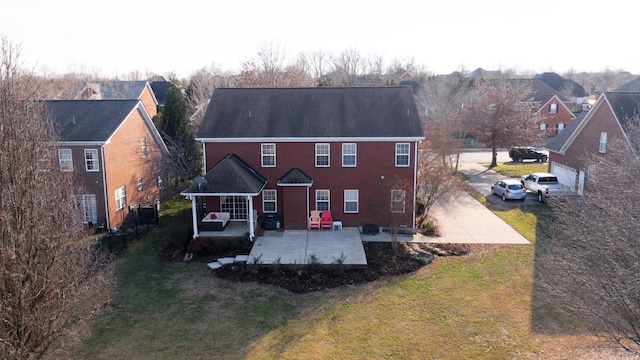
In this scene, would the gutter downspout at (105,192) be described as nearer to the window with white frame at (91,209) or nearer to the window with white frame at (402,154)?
the window with white frame at (91,209)

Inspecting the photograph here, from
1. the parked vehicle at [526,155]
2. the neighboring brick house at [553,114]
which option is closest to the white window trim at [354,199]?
the parked vehicle at [526,155]

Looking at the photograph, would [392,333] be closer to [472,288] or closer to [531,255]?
[472,288]

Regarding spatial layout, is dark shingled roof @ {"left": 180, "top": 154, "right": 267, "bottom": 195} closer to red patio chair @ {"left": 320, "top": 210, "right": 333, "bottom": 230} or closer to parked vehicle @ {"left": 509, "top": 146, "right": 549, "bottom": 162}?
red patio chair @ {"left": 320, "top": 210, "right": 333, "bottom": 230}

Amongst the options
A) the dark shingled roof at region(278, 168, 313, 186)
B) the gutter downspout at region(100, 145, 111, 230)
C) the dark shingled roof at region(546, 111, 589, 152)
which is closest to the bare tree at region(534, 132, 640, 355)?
the dark shingled roof at region(278, 168, 313, 186)

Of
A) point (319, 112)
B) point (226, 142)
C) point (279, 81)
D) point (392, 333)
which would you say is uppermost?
point (279, 81)

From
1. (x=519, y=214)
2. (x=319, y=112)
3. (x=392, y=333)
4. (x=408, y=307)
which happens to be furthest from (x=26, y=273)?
(x=519, y=214)

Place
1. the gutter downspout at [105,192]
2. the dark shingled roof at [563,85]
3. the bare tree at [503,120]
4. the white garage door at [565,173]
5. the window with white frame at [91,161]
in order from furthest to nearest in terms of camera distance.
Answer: the dark shingled roof at [563,85] → the bare tree at [503,120] → the white garage door at [565,173] → the window with white frame at [91,161] → the gutter downspout at [105,192]
